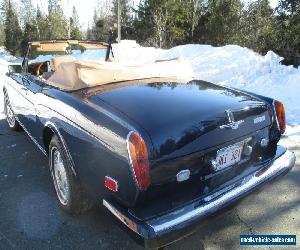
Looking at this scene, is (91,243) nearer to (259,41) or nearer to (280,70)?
(280,70)

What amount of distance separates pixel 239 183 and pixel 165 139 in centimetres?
73

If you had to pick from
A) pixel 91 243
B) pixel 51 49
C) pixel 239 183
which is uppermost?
pixel 51 49

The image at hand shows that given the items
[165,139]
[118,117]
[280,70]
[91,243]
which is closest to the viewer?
[165,139]

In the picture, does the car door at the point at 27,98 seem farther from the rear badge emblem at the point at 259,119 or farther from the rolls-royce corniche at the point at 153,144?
the rear badge emblem at the point at 259,119

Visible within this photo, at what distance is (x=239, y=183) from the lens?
272 cm

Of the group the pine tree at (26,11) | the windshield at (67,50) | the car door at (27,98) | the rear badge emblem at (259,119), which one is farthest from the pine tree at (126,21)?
the rear badge emblem at (259,119)

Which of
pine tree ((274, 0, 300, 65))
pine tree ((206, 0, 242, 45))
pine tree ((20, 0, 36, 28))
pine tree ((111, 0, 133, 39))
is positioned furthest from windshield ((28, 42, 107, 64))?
pine tree ((20, 0, 36, 28))

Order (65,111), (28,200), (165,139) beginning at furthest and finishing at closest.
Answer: (28,200)
(65,111)
(165,139)

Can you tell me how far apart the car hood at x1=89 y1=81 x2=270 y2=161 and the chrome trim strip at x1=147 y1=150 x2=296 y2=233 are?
362 mm

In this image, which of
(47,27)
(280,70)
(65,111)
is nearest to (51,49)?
(65,111)

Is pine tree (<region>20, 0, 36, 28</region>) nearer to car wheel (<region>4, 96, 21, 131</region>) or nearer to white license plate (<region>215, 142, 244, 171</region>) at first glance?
car wheel (<region>4, 96, 21, 131</region>)

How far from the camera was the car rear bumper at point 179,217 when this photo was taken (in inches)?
87.9

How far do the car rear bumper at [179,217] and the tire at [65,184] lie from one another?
577 mm

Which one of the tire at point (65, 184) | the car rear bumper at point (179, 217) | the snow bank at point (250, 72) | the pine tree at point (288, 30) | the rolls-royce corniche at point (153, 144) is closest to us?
the car rear bumper at point (179, 217)
